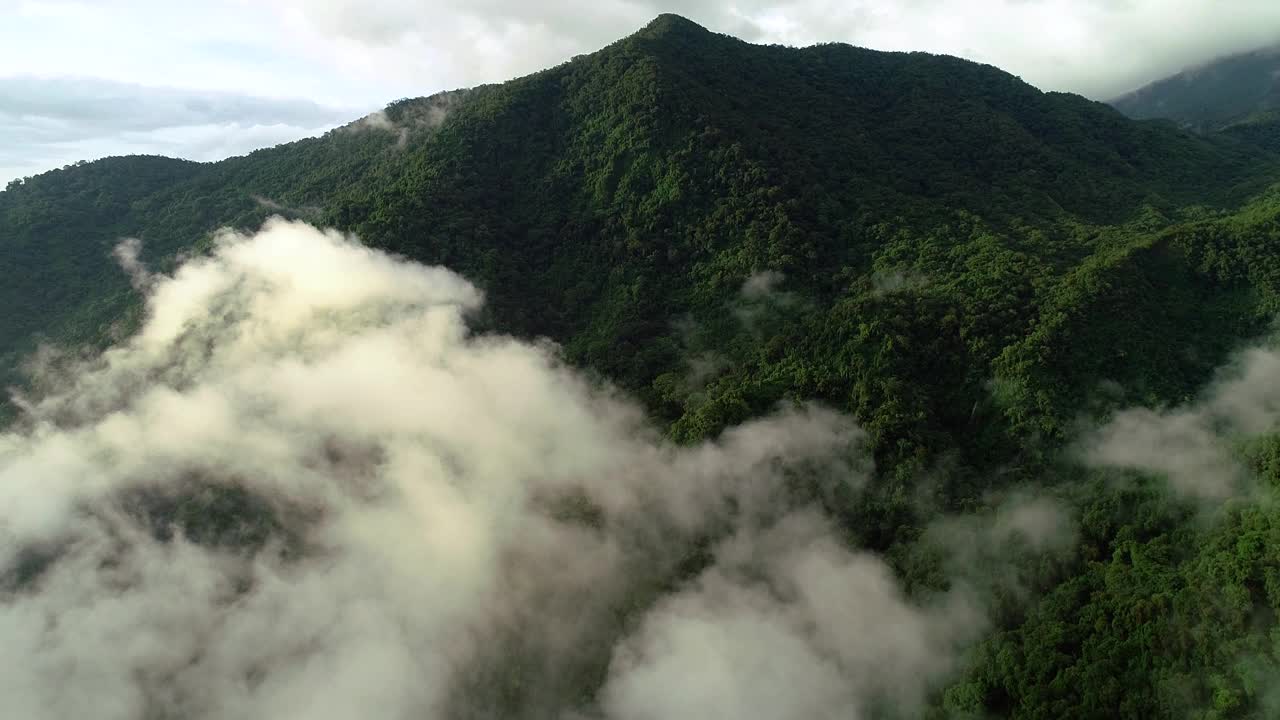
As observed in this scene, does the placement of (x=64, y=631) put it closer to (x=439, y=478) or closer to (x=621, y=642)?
(x=439, y=478)

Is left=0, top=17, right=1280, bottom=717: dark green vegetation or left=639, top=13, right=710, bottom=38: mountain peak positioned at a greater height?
left=639, top=13, right=710, bottom=38: mountain peak

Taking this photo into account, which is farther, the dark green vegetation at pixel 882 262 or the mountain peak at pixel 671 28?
the mountain peak at pixel 671 28

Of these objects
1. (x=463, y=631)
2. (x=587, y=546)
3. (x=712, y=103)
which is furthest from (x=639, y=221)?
(x=463, y=631)

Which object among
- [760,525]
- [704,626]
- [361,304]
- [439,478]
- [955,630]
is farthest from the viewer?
[361,304]

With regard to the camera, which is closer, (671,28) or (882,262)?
(882,262)

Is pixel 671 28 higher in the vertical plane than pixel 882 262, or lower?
higher

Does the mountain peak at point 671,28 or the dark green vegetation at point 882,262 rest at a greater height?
the mountain peak at point 671,28

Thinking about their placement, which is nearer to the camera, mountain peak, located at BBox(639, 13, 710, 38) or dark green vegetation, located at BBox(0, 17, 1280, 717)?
dark green vegetation, located at BBox(0, 17, 1280, 717)

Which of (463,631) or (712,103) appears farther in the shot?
(712,103)
